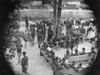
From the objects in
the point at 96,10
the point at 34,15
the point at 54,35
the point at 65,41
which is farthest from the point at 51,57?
the point at 34,15

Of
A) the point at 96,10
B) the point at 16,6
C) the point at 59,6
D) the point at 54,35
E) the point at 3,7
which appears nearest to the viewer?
the point at 96,10

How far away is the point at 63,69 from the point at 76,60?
1.36ft

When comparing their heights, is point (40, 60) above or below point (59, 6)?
below

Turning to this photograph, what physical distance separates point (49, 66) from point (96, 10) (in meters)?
1.94

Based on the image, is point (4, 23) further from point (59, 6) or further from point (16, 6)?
point (59, 6)

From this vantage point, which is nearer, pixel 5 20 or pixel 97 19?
pixel 97 19

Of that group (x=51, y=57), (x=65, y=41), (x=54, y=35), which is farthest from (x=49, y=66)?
(x=54, y=35)

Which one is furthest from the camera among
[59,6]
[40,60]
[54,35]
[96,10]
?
[54,35]

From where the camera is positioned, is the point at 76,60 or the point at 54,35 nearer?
the point at 76,60

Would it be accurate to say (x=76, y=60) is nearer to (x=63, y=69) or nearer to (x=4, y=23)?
(x=63, y=69)

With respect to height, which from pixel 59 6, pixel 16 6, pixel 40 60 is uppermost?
pixel 16 6

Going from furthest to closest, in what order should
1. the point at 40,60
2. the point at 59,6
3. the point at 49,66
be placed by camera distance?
the point at 59,6 < the point at 40,60 < the point at 49,66

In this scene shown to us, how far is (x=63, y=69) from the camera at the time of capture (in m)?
2.76

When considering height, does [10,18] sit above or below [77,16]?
above
